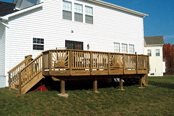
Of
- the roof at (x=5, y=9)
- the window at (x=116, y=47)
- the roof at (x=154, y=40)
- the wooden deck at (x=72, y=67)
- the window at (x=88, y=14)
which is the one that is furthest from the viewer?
the roof at (x=154, y=40)

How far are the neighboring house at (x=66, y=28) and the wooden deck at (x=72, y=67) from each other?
1365mm

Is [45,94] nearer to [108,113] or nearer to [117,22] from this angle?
[108,113]

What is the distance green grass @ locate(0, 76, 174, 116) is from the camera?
6723mm

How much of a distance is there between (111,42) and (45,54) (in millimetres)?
8112

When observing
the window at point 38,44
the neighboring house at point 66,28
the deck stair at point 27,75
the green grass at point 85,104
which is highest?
the neighboring house at point 66,28

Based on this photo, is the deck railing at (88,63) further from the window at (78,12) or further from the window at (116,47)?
the window at (78,12)

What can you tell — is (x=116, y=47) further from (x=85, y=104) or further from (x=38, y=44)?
(x=85, y=104)

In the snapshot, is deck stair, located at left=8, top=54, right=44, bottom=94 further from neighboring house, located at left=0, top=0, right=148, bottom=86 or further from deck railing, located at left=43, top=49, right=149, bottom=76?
neighboring house, located at left=0, top=0, right=148, bottom=86

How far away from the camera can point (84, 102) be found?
8.04 meters

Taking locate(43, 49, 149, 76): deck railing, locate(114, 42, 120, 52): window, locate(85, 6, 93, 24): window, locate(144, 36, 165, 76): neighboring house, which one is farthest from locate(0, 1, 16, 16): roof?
locate(144, 36, 165, 76): neighboring house

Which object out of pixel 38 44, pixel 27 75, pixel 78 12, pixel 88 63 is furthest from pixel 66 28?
pixel 27 75

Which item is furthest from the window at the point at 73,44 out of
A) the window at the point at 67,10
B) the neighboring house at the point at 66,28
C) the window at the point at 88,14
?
the window at the point at 88,14

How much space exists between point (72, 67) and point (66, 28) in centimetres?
525

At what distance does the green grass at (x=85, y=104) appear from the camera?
22.1ft
